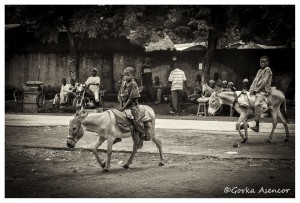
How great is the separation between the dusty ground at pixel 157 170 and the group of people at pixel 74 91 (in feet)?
13.4

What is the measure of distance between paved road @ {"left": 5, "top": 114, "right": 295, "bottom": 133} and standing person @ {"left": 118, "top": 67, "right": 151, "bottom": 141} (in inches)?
172

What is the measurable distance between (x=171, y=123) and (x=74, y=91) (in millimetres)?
3929

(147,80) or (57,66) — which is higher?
(57,66)

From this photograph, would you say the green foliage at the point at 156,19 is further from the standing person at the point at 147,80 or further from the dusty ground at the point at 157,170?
the dusty ground at the point at 157,170

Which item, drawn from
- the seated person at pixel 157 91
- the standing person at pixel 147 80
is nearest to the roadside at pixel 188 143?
the seated person at pixel 157 91

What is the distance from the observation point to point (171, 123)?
501 inches

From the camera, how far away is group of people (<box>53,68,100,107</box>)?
14555mm

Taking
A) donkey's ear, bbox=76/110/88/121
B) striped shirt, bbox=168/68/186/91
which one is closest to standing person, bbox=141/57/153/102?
striped shirt, bbox=168/68/186/91

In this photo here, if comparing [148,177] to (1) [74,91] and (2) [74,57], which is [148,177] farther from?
(2) [74,57]

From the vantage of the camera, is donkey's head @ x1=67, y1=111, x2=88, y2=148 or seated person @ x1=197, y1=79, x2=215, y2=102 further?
seated person @ x1=197, y1=79, x2=215, y2=102

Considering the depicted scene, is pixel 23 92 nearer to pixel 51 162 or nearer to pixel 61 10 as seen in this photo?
pixel 61 10

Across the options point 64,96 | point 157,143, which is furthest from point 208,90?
point 157,143

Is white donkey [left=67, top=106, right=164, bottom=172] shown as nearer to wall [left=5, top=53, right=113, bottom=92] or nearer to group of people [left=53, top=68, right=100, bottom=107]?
group of people [left=53, top=68, right=100, bottom=107]

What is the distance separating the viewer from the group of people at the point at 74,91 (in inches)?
573
